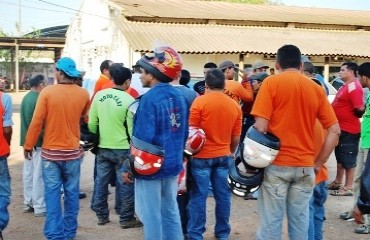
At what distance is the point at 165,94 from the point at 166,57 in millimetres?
323

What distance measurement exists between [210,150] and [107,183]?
1.48 meters

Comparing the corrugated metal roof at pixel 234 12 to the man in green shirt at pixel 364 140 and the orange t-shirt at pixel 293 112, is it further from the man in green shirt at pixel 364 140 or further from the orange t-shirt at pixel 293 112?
the orange t-shirt at pixel 293 112

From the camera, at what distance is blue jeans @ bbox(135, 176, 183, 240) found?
3938mm

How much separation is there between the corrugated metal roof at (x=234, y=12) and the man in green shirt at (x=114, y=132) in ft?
52.2

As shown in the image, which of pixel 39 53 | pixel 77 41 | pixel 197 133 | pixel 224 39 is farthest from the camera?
pixel 39 53

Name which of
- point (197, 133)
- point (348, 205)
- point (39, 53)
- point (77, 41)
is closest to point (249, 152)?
point (197, 133)

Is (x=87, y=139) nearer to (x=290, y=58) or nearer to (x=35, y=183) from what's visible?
(x=35, y=183)

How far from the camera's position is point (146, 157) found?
12.5ft

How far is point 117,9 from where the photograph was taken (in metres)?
21.9

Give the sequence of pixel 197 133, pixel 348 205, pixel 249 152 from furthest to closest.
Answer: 1. pixel 348 205
2. pixel 197 133
3. pixel 249 152

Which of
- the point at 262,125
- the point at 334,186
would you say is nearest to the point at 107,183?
the point at 262,125

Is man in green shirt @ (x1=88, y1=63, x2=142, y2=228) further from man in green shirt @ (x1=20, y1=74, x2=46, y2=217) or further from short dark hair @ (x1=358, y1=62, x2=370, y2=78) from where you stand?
short dark hair @ (x1=358, y1=62, x2=370, y2=78)

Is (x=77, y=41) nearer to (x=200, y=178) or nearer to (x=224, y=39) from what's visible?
(x=224, y=39)

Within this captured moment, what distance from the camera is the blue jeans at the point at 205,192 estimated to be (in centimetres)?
527
